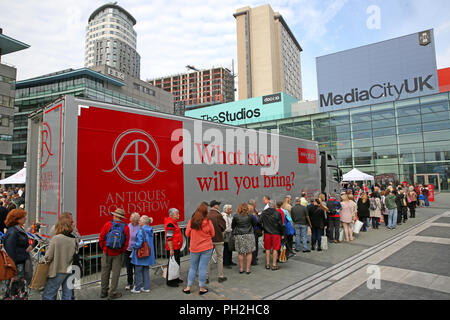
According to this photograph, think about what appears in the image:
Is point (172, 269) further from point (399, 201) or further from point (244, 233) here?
point (399, 201)

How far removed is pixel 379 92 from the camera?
36.8 m

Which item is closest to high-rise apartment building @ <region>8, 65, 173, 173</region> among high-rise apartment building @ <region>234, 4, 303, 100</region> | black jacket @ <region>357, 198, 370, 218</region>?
high-rise apartment building @ <region>234, 4, 303, 100</region>

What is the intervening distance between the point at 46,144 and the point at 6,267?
3054 mm

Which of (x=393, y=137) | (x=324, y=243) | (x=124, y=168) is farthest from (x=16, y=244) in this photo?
(x=393, y=137)

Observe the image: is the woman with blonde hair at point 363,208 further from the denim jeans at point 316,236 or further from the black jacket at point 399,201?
the denim jeans at point 316,236

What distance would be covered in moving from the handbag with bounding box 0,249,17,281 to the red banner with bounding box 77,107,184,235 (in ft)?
4.90

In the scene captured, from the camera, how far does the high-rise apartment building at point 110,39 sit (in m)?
113

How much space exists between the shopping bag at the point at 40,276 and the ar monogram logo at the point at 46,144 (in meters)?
2.70

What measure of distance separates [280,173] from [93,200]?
7.37m

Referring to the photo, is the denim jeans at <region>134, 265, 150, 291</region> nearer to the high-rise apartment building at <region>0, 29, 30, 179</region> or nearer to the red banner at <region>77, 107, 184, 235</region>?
the red banner at <region>77, 107, 184, 235</region>

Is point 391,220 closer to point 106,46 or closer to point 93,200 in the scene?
point 93,200
